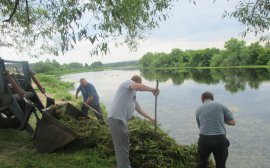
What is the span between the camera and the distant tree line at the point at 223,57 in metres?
74.6

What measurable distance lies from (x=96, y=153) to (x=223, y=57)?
86166 mm

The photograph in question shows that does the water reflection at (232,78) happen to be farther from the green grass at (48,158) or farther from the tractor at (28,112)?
the green grass at (48,158)

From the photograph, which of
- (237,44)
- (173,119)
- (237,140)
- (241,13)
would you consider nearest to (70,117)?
(241,13)

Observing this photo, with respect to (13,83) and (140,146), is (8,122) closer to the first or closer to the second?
(13,83)

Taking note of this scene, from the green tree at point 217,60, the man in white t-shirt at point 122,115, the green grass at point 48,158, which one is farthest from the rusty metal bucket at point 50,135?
the green tree at point 217,60

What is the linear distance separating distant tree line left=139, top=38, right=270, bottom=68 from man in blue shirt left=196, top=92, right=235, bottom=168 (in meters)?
52.5

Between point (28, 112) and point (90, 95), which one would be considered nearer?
point (28, 112)

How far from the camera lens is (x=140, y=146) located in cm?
740

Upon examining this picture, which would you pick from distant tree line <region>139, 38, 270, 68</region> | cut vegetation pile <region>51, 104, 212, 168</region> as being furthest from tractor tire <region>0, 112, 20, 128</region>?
distant tree line <region>139, 38, 270, 68</region>

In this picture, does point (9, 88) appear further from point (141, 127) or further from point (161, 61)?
point (161, 61)

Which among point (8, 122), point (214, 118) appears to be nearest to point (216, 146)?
point (214, 118)

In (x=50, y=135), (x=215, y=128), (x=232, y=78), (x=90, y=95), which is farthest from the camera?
(x=232, y=78)

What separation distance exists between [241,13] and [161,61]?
122239 millimetres

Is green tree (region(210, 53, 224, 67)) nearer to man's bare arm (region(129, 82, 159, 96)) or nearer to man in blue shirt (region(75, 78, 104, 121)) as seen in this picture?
man in blue shirt (region(75, 78, 104, 121))
